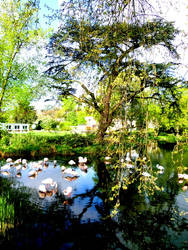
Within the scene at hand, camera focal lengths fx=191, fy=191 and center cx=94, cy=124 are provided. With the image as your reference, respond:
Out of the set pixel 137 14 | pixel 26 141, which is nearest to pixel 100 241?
pixel 137 14

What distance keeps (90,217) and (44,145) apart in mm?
7146

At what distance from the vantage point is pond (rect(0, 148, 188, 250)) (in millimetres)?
2988

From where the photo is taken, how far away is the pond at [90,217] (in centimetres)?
299

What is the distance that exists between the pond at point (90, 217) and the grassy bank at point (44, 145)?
3.92 m

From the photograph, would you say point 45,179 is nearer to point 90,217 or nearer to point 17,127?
point 90,217

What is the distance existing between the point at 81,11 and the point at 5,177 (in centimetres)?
579

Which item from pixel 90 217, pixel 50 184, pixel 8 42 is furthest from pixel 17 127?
pixel 90 217

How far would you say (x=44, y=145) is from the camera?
10344 millimetres

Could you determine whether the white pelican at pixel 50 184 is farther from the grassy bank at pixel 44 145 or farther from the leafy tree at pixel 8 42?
the grassy bank at pixel 44 145

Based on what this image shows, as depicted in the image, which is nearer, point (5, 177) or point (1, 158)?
point (5, 177)

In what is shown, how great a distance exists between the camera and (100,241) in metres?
3.02

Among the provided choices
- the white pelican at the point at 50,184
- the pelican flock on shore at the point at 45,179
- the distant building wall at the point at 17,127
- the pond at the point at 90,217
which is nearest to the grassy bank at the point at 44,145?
the pelican flock on shore at the point at 45,179

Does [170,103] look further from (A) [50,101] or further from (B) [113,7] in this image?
(B) [113,7]

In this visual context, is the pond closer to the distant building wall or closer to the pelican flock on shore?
the pelican flock on shore
